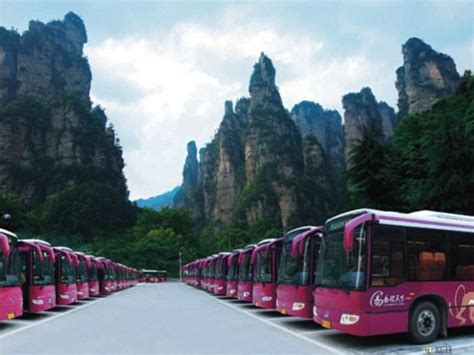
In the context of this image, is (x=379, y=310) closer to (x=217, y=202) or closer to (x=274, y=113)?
(x=274, y=113)

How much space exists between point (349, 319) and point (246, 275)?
39.7 feet

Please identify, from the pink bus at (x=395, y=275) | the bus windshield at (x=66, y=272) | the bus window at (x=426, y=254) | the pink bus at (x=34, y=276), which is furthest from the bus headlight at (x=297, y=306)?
the bus windshield at (x=66, y=272)

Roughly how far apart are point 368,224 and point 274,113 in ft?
357

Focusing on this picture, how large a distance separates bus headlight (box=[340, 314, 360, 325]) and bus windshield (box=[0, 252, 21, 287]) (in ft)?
28.5

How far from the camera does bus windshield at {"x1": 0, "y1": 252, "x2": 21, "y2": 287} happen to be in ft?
45.3

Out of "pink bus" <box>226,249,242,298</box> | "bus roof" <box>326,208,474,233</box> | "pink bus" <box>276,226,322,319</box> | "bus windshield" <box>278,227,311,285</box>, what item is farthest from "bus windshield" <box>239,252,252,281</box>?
"bus roof" <box>326,208,474,233</box>

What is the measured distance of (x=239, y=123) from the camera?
138 metres

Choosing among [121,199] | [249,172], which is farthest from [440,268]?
[249,172]

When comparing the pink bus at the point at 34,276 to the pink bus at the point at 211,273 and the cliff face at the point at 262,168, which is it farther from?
the cliff face at the point at 262,168

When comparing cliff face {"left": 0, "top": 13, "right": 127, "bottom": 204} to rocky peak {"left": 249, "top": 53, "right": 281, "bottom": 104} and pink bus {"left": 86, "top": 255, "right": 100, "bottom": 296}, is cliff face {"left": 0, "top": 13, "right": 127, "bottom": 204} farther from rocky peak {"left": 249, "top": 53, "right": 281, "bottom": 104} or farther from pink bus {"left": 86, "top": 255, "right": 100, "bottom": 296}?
pink bus {"left": 86, "top": 255, "right": 100, "bottom": 296}

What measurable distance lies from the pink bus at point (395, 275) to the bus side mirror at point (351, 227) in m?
0.02

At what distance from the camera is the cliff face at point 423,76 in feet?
311

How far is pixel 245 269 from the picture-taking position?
2194cm

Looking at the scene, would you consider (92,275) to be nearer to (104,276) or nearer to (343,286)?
(104,276)
